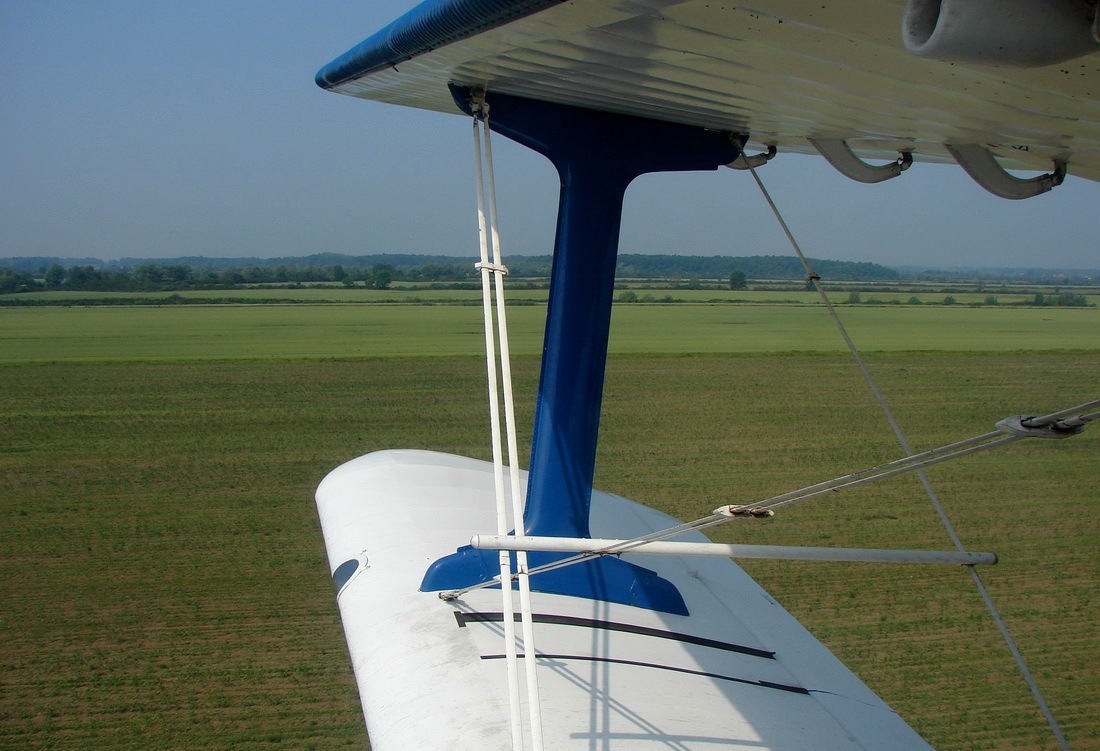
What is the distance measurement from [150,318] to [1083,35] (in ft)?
139

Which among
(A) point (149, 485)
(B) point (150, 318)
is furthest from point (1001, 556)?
(B) point (150, 318)

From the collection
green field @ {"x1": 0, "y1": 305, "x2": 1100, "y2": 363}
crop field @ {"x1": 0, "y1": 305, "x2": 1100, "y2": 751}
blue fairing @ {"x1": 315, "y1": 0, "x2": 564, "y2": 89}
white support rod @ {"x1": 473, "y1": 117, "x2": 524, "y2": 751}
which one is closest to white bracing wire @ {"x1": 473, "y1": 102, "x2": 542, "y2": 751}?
white support rod @ {"x1": 473, "y1": 117, "x2": 524, "y2": 751}

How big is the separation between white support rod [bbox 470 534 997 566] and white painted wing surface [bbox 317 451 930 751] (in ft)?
1.96

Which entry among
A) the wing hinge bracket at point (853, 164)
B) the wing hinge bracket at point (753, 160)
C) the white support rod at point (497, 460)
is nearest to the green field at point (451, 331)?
the wing hinge bracket at point (753, 160)

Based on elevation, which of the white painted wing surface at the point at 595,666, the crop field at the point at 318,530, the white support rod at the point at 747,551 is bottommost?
the crop field at the point at 318,530

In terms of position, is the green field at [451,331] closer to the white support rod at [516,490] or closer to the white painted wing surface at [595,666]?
the white painted wing surface at [595,666]

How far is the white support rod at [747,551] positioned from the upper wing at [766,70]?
1142 millimetres

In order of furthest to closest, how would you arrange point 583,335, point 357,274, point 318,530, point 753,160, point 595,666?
point 357,274 → point 318,530 → point 753,160 → point 583,335 → point 595,666

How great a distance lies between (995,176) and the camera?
3162mm

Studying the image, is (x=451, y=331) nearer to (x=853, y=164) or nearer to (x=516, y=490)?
(x=853, y=164)

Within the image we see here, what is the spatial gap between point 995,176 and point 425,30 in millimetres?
2110

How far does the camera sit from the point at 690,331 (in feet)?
117

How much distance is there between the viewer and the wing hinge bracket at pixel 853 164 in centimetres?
337

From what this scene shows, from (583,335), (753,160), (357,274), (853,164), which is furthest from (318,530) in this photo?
(357,274)
